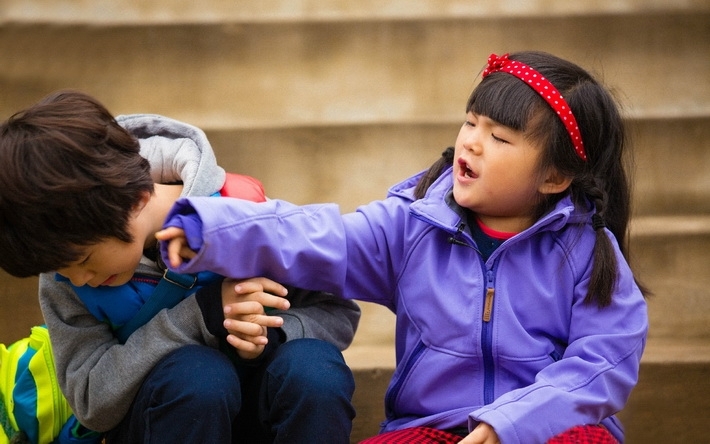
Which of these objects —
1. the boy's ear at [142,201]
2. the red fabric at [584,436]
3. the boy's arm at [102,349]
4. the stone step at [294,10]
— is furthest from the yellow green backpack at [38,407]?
the stone step at [294,10]

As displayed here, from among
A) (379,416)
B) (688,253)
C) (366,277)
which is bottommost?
(379,416)

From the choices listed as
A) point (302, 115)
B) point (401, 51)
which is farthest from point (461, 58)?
point (302, 115)

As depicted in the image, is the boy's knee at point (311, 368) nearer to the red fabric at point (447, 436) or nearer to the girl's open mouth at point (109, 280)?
the red fabric at point (447, 436)

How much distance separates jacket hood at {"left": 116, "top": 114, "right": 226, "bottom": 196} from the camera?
1928mm

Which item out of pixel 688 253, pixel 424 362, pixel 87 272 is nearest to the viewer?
pixel 87 272

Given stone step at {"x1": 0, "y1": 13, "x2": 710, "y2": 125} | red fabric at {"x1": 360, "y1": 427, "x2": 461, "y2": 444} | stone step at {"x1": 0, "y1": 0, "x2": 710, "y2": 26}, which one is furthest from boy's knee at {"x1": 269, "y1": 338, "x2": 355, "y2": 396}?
stone step at {"x1": 0, "y1": 0, "x2": 710, "y2": 26}

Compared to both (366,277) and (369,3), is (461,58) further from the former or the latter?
(366,277)

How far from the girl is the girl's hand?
0.05 m

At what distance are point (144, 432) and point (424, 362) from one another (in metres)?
0.56

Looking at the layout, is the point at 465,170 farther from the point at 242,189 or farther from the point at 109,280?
the point at 109,280

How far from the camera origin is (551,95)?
188 centimetres

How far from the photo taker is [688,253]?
2674mm

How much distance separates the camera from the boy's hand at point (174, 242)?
1.71 m

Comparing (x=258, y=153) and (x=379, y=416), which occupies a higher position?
(x=258, y=153)
